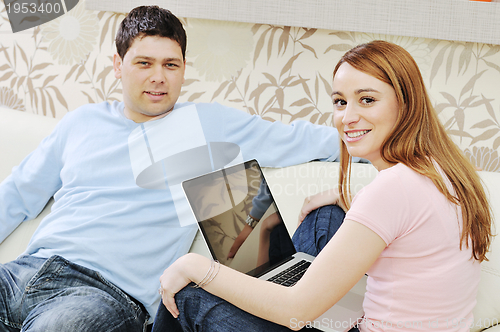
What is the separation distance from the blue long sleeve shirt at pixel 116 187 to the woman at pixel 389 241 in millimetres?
369

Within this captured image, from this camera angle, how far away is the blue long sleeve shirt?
117 centimetres

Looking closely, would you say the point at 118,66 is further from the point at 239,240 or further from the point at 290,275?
the point at 290,275

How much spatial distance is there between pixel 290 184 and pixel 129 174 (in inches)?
20.1

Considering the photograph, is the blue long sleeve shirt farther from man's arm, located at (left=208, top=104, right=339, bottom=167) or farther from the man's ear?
the man's ear

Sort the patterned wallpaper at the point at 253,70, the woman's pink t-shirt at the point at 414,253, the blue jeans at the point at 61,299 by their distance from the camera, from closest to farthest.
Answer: the woman's pink t-shirt at the point at 414,253 → the blue jeans at the point at 61,299 → the patterned wallpaper at the point at 253,70

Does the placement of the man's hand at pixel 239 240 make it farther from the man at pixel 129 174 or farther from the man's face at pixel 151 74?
the man's face at pixel 151 74

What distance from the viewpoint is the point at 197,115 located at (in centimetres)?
136

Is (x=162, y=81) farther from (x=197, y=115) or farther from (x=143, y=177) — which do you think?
(x=143, y=177)

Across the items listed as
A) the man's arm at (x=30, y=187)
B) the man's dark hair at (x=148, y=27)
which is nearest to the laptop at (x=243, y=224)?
the man's dark hair at (x=148, y=27)

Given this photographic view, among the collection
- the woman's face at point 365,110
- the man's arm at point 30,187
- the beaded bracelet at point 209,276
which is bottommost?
the beaded bracelet at point 209,276

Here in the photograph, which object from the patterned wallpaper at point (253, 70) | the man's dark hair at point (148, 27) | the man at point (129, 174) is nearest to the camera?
the man at point (129, 174)


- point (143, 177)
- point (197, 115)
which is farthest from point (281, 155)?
point (143, 177)

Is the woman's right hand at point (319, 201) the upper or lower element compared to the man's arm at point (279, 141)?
lower

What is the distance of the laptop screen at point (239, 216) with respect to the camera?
100 cm
